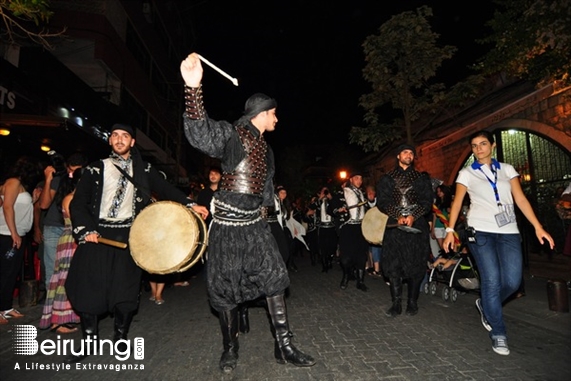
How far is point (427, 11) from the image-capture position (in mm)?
11617

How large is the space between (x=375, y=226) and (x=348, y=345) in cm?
276

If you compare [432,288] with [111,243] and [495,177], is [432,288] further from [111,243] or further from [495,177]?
[111,243]

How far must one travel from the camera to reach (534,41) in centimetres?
657

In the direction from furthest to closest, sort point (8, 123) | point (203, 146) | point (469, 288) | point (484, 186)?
point (8, 123), point (469, 288), point (484, 186), point (203, 146)

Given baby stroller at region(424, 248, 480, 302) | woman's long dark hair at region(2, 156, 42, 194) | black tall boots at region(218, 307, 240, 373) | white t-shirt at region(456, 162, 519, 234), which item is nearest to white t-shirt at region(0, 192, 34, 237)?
woman's long dark hair at region(2, 156, 42, 194)

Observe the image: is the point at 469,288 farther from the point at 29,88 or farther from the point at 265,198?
the point at 29,88

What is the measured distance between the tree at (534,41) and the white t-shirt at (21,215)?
29.9 ft

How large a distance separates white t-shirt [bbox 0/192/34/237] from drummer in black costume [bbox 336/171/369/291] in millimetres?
5648

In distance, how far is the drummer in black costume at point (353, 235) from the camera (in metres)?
7.16

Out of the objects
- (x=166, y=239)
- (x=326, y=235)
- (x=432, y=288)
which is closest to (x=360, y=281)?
(x=432, y=288)

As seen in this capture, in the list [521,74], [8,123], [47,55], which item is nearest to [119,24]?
[47,55]

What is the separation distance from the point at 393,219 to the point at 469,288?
1936 mm

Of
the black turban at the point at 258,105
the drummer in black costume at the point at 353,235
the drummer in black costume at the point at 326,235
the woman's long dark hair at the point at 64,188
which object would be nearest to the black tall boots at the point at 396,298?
the drummer in black costume at the point at 353,235

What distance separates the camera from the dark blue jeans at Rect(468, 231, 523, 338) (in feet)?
12.2
